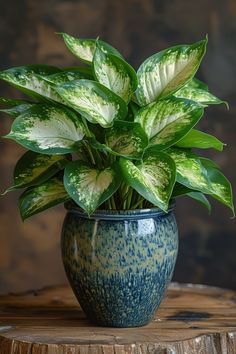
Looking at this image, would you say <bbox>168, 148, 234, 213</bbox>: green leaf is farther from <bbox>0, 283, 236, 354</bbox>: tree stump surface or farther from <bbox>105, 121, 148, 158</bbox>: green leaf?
<bbox>0, 283, 236, 354</bbox>: tree stump surface

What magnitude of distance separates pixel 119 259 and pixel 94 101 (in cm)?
27

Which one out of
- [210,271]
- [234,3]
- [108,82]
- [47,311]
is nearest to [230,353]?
[47,311]

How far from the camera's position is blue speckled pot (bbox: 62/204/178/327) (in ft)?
4.26

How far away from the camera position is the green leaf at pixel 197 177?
1284 millimetres

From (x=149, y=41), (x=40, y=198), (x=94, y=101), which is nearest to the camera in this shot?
(x=94, y=101)

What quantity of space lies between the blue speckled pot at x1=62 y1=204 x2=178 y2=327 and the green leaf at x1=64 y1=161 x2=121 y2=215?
7cm

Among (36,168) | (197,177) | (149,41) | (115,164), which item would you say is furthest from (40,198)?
(149,41)

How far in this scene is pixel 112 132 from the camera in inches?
49.9

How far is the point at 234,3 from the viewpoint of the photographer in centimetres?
204

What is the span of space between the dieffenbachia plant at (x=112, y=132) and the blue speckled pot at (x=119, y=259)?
4 centimetres

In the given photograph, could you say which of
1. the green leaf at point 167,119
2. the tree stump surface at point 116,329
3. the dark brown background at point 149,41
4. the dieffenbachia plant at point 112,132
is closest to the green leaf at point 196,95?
the dieffenbachia plant at point 112,132

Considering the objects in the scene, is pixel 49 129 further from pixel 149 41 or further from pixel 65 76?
pixel 149 41

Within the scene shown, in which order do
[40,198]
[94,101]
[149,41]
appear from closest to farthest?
[94,101] → [40,198] → [149,41]

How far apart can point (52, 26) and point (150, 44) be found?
0.87ft
